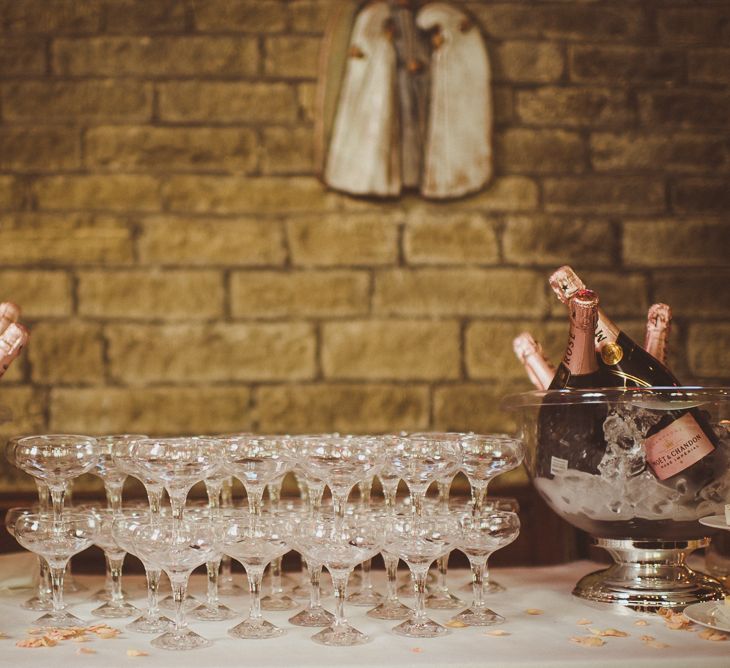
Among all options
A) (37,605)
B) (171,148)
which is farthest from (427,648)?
(171,148)

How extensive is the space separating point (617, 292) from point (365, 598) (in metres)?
1.47

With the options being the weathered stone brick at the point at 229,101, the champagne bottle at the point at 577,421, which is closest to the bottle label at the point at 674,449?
the champagne bottle at the point at 577,421

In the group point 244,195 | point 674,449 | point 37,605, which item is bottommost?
point 37,605

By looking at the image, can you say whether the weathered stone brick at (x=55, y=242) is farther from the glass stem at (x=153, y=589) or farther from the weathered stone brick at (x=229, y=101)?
the glass stem at (x=153, y=589)

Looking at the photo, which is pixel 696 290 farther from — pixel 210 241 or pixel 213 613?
pixel 213 613

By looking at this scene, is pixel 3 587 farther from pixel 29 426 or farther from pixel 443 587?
pixel 29 426

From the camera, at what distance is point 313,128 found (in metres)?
2.45

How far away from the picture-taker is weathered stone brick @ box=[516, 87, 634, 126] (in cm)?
250

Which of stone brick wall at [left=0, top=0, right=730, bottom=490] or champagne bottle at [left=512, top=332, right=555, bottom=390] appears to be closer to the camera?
champagne bottle at [left=512, top=332, right=555, bottom=390]

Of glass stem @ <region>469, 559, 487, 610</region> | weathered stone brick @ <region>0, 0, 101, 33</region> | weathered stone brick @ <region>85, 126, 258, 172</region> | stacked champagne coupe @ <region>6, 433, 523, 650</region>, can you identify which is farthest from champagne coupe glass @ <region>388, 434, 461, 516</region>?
weathered stone brick @ <region>0, 0, 101, 33</region>

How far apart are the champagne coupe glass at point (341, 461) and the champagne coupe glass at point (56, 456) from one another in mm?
297

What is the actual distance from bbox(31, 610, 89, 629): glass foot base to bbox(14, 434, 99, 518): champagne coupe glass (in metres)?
0.13

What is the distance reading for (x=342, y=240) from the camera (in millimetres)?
2436

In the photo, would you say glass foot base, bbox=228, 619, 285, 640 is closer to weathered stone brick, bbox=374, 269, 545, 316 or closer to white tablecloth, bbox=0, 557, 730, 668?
white tablecloth, bbox=0, 557, 730, 668
